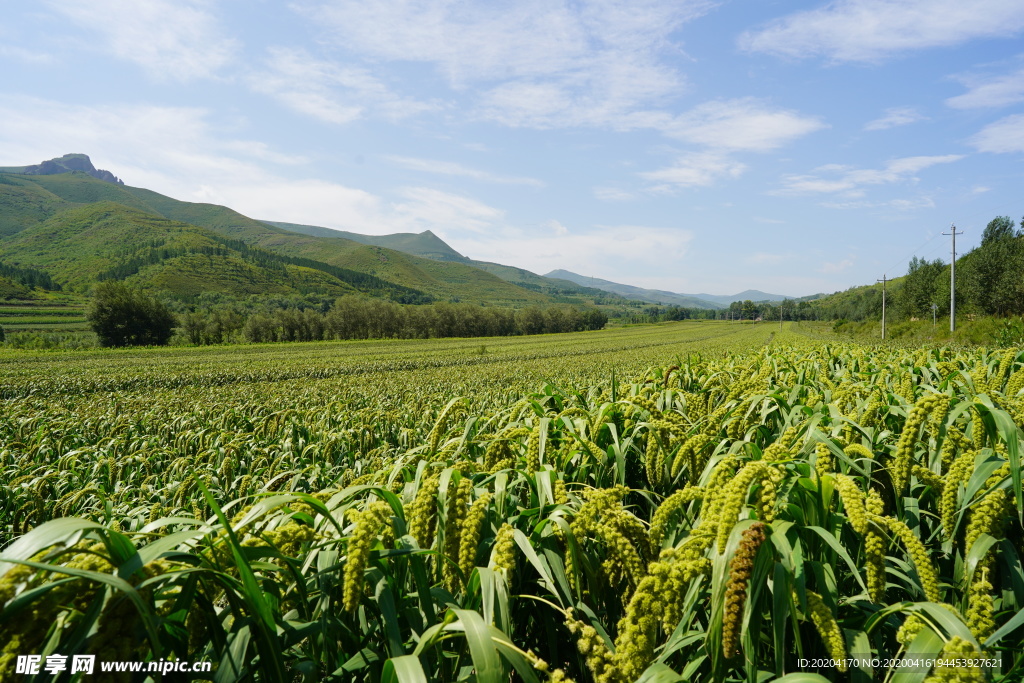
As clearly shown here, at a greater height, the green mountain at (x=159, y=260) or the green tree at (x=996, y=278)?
the green mountain at (x=159, y=260)

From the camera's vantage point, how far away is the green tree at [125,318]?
59.8m

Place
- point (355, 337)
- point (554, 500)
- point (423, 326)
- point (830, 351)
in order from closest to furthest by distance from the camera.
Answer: point (554, 500) < point (830, 351) < point (355, 337) < point (423, 326)

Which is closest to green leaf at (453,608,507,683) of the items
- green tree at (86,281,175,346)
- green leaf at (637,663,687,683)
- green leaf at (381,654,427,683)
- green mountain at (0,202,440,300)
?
green leaf at (381,654,427,683)

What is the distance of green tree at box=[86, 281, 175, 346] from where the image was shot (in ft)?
196

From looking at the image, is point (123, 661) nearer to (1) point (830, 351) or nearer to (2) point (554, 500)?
(2) point (554, 500)

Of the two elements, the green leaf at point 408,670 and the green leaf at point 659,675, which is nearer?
the green leaf at point 408,670

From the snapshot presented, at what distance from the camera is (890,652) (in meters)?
1.80

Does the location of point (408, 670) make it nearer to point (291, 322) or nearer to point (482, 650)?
point (482, 650)

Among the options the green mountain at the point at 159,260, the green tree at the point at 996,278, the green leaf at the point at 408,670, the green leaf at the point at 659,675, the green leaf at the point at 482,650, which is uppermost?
the green mountain at the point at 159,260

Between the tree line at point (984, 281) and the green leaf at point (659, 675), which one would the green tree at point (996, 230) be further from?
the green leaf at point (659, 675)

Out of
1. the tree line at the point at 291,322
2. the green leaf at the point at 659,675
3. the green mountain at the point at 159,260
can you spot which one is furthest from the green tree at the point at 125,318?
the green leaf at the point at 659,675

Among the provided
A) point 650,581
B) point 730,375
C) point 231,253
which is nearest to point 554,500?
point 650,581

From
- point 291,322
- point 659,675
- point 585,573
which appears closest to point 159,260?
point 291,322

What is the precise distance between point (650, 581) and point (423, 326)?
292 ft
